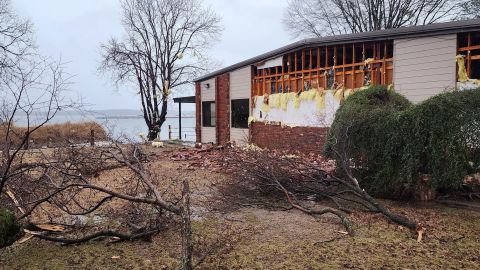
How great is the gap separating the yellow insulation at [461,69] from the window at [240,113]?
10096mm

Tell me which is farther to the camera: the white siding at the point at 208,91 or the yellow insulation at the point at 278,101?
the white siding at the point at 208,91

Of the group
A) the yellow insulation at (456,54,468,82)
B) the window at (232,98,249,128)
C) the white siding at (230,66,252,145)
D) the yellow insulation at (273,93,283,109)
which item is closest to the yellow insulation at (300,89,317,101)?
the yellow insulation at (273,93,283,109)

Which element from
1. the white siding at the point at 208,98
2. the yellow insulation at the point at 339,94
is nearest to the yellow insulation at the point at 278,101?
the yellow insulation at the point at 339,94

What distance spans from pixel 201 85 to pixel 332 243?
709 inches

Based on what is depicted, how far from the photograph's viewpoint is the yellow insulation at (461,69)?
32.9ft

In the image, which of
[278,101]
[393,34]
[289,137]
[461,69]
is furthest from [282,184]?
[278,101]

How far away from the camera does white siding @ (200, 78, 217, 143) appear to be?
2155cm

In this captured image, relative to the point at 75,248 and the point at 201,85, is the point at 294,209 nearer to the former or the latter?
the point at 75,248

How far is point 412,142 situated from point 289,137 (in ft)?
29.5

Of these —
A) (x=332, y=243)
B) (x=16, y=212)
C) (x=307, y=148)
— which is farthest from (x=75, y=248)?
(x=307, y=148)

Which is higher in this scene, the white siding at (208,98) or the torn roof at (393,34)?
the torn roof at (393,34)

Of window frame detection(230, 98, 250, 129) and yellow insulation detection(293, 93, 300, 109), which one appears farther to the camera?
window frame detection(230, 98, 250, 129)

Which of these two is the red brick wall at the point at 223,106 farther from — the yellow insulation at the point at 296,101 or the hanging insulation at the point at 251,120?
the yellow insulation at the point at 296,101

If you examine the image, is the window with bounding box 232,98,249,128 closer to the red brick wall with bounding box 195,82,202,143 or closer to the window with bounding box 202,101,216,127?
the window with bounding box 202,101,216,127
